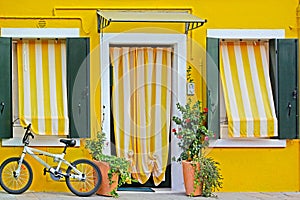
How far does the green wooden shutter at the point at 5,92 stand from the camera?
39.5ft

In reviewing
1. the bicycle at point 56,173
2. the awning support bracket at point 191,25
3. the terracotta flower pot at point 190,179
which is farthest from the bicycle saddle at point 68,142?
the awning support bracket at point 191,25

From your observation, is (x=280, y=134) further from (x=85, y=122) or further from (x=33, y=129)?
(x=33, y=129)

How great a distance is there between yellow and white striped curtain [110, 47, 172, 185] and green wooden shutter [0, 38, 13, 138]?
6.08 feet

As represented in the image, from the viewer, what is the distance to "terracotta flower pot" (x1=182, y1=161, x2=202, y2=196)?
467 inches

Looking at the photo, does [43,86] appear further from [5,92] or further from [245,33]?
[245,33]

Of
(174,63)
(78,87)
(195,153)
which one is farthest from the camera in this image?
(174,63)

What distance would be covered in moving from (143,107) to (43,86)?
5.92 feet

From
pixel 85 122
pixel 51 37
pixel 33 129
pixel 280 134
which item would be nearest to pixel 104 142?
pixel 85 122

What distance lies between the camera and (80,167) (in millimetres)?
11906

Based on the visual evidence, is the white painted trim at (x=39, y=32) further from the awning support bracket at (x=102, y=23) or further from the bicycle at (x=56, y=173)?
the bicycle at (x=56, y=173)

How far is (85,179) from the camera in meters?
11.8

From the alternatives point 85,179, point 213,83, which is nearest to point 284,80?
point 213,83

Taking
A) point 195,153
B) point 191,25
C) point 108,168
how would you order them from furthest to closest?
point 191,25 → point 195,153 → point 108,168

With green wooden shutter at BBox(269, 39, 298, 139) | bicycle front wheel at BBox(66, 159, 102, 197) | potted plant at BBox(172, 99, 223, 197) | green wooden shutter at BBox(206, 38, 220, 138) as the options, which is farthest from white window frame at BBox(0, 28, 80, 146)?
green wooden shutter at BBox(269, 39, 298, 139)
